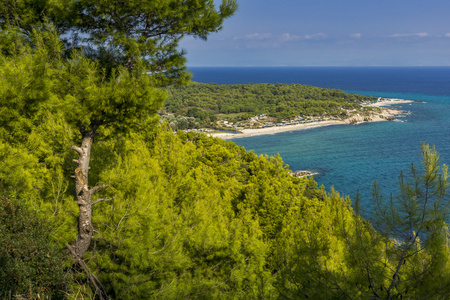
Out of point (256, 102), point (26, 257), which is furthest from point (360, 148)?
A: point (26, 257)

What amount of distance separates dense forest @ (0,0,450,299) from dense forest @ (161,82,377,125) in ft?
180

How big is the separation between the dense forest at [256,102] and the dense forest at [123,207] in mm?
54974

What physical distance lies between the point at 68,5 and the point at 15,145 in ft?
8.32

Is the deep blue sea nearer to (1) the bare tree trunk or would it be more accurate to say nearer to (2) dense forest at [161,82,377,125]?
(2) dense forest at [161,82,377,125]

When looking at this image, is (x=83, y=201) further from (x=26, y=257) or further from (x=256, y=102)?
(x=256, y=102)

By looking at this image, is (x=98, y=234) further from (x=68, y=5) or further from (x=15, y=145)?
(x=68, y=5)

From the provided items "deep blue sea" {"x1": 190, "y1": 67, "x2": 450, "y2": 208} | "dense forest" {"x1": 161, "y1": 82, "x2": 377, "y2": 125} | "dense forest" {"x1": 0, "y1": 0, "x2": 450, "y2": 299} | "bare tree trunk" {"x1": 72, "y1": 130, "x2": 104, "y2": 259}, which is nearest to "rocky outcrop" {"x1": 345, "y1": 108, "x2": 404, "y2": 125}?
"dense forest" {"x1": 161, "y1": 82, "x2": 377, "y2": 125}

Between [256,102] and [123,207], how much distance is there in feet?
255

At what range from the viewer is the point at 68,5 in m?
5.05

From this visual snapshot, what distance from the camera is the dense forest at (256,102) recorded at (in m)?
68.7

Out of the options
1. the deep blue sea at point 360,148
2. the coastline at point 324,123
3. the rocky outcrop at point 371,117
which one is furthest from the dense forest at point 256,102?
the deep blue sea at point 360,148

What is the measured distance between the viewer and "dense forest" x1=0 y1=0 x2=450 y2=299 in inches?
151

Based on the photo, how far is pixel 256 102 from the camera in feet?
267

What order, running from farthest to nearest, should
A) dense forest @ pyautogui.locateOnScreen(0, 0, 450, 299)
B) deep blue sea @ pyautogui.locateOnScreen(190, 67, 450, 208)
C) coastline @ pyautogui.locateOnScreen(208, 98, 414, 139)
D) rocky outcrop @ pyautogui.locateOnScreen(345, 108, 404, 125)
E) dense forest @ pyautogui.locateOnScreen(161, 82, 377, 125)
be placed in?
dense forest @ pyautogui.locateOnScreen(161, 82, 377, 125), rocky outcrop @ pyautogui.locateOnScreen(345, 108, 404, 125), coastline @ pyautogui.locateOnScreen(208, 98, 414, 139), deep blue sea @ pyautogui.locateOnScreen(190, 67, 450, 208), dense forest @ pyautogui.locateOnScreen(0, 0, 450, 299)
